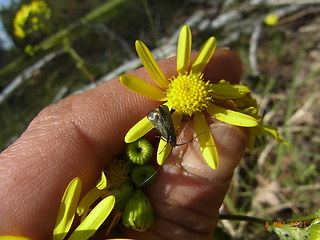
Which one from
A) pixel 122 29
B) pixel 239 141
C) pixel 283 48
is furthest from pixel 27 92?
pixel 239 141

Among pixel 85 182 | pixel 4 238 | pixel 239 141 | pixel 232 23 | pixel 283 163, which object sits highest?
pixel 4 238

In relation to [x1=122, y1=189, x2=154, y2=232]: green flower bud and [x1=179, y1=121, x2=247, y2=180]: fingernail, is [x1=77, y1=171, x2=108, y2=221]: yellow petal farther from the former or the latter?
[x1=179, y1=121, x2=247, y2=180]: fingernail

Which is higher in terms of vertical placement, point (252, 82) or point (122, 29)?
point (122, 29)

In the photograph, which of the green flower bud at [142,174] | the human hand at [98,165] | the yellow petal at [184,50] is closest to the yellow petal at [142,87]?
the human hand at [98,165]

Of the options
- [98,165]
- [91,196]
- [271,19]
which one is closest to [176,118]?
[98,165]

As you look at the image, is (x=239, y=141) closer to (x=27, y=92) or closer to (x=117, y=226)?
(x=117, y=226)

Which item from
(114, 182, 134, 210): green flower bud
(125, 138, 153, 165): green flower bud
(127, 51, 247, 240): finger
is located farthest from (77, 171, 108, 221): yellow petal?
(127, 51, 247, 240): finger

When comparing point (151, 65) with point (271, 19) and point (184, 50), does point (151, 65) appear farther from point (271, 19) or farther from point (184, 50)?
point (271, 19)
